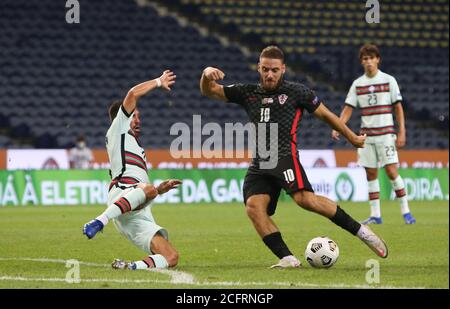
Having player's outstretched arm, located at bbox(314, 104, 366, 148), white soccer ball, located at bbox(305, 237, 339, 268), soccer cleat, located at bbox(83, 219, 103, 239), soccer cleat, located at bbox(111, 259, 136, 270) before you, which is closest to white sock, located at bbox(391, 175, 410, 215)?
player's outstretched arm, located at bbox(314, 104, 366, 148)

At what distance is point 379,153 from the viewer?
1305cm

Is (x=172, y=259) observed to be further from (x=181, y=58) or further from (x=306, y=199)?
(x=181, y=58)

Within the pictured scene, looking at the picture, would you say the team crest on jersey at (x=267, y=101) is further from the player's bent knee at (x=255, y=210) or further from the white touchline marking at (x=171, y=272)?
the white touchline marking at (x=171, y=272)

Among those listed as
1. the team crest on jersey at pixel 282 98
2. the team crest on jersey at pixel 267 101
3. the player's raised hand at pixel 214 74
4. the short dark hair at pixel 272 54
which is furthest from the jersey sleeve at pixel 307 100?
the player's raised hand at pixel 214 74

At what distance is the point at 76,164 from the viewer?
2083cm

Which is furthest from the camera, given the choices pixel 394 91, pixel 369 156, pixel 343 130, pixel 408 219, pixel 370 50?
pixel 408 219

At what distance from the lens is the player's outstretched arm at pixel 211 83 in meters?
7.82

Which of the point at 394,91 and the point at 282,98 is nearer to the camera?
the point at 282,98

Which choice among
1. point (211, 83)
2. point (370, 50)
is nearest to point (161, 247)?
point (211, 83)

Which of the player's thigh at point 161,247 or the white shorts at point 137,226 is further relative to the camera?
the white shorts at point 137,226

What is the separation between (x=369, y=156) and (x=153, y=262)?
234 inches

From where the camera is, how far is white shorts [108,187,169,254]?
814 cm

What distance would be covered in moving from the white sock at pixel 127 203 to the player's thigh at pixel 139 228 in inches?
12.0

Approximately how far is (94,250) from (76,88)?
51.2ft
